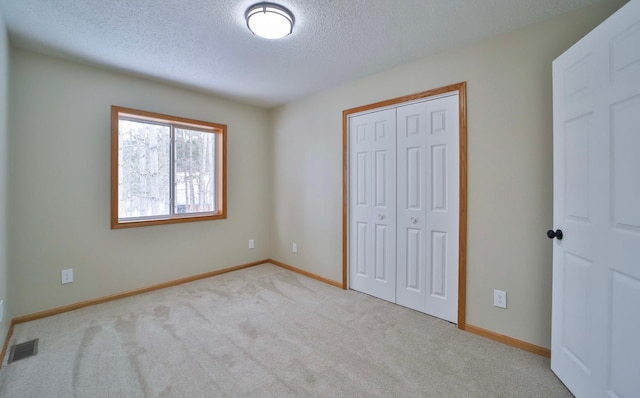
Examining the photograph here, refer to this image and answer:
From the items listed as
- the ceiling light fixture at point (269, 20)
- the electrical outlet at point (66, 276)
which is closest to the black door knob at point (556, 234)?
the ceiling light fixture at point (269, 20)

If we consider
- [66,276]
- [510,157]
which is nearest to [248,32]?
[510,157]

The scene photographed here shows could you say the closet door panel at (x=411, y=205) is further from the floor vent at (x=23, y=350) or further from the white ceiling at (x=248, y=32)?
the floor vent at (x=23, y=350)

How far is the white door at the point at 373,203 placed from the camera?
9.46 feet

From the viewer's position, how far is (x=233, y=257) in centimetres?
398

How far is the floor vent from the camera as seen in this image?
1.93 m

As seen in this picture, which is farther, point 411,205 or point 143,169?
Answer: point 143,169

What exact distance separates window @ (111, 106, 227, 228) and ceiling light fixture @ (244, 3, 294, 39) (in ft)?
6.23

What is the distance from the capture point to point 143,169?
3182 mm

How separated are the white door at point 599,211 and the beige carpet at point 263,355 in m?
0.37

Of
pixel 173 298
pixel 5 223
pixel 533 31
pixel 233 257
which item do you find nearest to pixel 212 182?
pixel 233 257

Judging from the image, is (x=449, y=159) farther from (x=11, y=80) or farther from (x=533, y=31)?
(x=11, y=80)

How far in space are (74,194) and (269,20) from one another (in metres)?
2.52

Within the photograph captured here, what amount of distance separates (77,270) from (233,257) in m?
1.71

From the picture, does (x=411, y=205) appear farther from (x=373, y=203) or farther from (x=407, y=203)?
(x=373, y=203)
